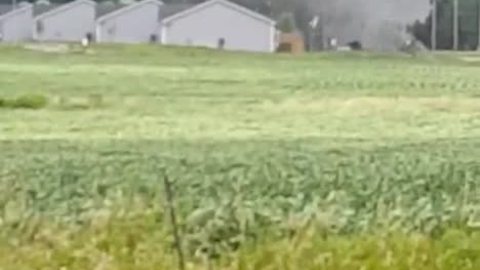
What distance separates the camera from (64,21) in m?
66.4

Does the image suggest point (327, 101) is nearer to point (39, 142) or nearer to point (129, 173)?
point (39, 142)

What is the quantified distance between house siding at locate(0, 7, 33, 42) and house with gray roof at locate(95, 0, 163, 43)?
3.49 meters

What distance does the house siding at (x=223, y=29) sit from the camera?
200 feet

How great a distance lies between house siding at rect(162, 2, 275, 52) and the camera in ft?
200

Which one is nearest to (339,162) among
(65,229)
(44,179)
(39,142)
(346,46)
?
(44,179)

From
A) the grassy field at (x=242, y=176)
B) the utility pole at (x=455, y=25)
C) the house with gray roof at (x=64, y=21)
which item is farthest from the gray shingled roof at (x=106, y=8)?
the grassy field at (x=242, y=176)

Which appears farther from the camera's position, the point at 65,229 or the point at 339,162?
the point at 339,162

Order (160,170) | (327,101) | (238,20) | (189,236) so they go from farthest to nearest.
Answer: (238,20) → (327,101) → (160,170) → (189,236)

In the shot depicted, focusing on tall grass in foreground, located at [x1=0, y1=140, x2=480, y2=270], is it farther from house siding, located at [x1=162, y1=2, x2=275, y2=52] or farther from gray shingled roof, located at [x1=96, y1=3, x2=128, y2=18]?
gray shingled roof, located at [x1=96, y1=3, x2=128, y2=18]

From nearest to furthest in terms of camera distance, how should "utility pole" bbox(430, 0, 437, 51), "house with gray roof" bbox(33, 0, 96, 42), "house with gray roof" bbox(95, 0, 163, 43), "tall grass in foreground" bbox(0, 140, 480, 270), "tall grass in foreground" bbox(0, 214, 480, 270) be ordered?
"tall grass in foreground" bbox(0, 214, 480, 270), "tall grass in foreground" bbox(0, 140, 480, 270), "utility pole" bbox(430, 0, 437, 51), "house with gray roof" bbox(95, 0, 163, 43), "house with gray roof" bbox(33, 0, 96, 42)

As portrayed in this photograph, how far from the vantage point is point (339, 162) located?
1248cm

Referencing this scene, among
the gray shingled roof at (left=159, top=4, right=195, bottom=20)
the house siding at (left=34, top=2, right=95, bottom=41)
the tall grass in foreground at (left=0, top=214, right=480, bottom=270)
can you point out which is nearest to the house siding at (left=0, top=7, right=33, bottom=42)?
the house siding at (left=34, top=2, right=95, bottom=41)

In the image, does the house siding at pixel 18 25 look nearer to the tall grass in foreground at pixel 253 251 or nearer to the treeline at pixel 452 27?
the treeline at pixel 452 27

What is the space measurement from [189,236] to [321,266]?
913 millimetres
